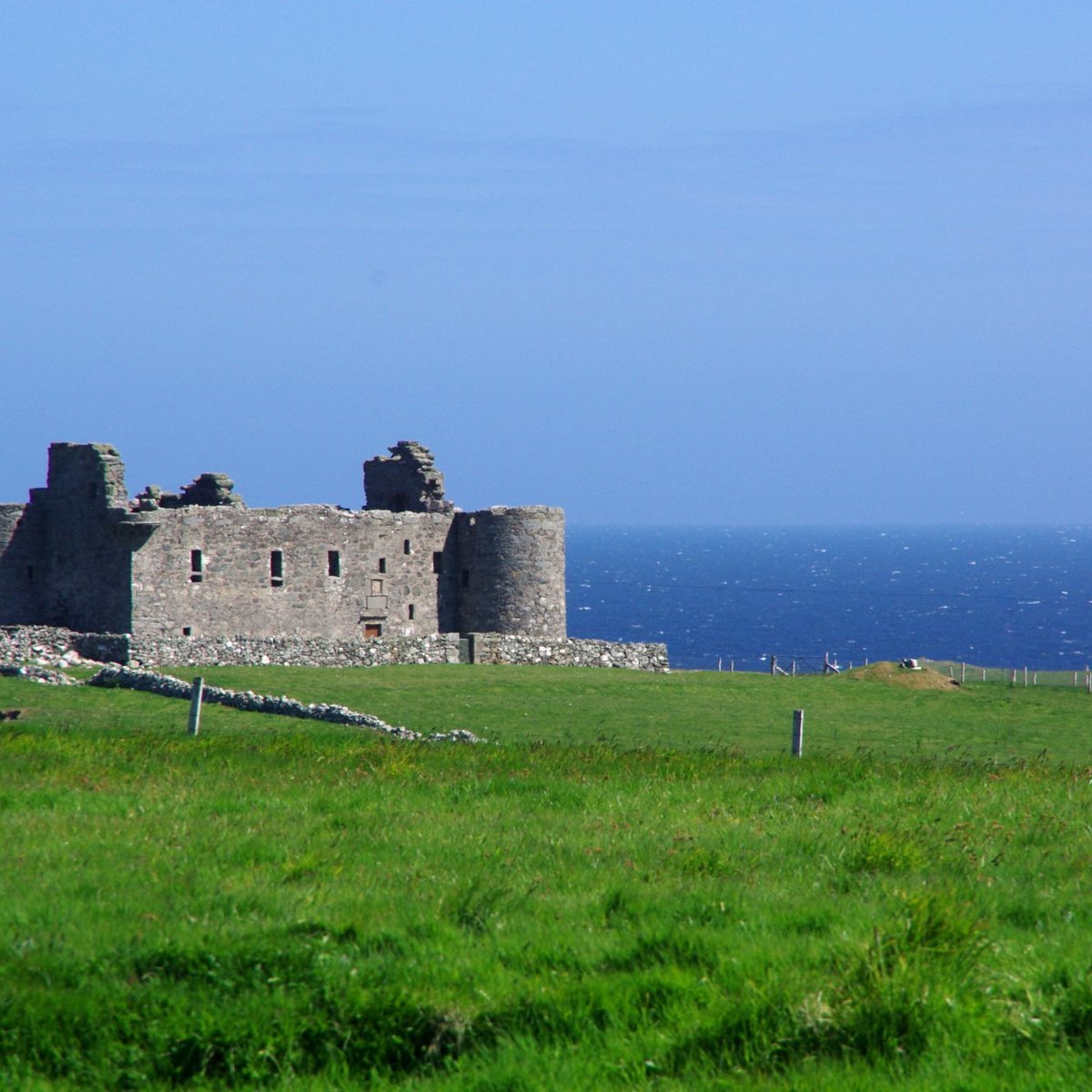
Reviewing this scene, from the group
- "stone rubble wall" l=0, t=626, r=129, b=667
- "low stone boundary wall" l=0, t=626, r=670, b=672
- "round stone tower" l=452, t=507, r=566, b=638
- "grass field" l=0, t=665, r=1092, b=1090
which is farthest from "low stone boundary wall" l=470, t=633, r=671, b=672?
"grass field" l=0, t=665, r=1092, b=1090

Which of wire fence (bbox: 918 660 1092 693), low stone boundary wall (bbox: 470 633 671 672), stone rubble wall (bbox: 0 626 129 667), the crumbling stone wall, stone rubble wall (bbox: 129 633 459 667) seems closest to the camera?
stone rubble wall (bbox: 0 626 129 667)

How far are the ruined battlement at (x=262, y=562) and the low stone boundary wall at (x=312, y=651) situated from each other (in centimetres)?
173

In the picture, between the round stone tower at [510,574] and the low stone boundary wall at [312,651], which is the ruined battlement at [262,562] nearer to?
the round stone tower at [510,574]

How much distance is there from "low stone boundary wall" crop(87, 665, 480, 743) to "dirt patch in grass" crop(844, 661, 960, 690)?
23208 millimetres

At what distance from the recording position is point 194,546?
4688 centimetres

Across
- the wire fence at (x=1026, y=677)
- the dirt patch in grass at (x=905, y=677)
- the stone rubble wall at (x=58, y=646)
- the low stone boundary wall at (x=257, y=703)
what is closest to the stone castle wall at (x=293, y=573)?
the stone rubble wall at (x=58, y=646)

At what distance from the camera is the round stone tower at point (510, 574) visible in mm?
53594

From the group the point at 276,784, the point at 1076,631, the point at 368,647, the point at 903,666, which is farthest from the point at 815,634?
the point at 276,784

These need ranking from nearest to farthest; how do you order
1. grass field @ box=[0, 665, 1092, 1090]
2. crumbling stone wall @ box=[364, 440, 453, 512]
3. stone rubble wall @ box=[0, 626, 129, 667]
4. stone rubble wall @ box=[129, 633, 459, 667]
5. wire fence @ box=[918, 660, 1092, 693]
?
grass field @ box=[0, 665, 1092, 1090], stone rubble wall @ box=[0, 626, 129, 667], stone rubble wall @ box=[129, 633, 459, 667], wire fence @ box=[918, 660, 1092, 693], crumbling stone wall @ box=[364, 440, 453, 512]

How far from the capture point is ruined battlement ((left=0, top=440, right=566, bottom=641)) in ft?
152

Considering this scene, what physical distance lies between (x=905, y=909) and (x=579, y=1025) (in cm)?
244

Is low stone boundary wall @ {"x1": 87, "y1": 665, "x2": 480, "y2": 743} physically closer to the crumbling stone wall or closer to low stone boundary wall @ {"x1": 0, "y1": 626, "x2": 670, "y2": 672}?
low stone boundary wall @ {"x1": 0, "y1": 626, "x2": 670, "y2": 672}

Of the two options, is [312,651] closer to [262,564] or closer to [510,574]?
[262,564]

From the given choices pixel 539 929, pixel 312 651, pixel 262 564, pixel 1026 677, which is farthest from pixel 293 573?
pixel 539 929
